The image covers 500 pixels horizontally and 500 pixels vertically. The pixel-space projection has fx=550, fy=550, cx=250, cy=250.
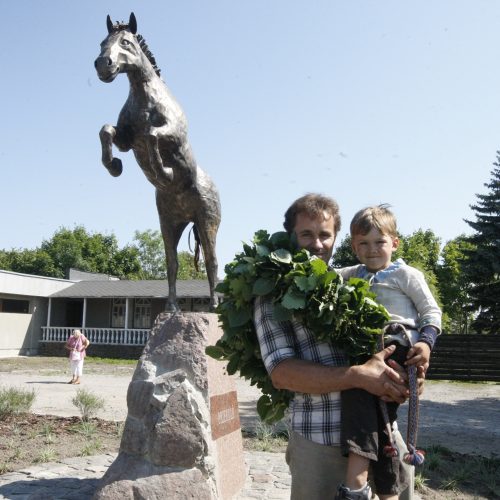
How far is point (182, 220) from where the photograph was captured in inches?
231

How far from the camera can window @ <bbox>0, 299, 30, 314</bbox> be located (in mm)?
28281

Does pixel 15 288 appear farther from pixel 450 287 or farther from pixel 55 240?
pixel 55 240

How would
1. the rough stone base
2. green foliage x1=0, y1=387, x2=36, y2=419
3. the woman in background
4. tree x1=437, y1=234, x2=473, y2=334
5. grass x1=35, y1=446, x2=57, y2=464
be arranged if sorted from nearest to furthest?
the rough stone base < grass x1=35, y1=446, x2=57, y2=464 < green foliage x1=0, y1=387, x2=36, y2=419 < the woman in background < tree x1=437, y1=234, x2=473, y2=334

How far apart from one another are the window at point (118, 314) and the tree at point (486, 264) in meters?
17.6

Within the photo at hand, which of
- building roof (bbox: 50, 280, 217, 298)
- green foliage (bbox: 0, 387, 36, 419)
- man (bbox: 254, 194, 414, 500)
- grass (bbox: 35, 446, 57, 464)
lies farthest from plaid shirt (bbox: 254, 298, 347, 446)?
building roof (bbox: 50, 280, 217, 298)

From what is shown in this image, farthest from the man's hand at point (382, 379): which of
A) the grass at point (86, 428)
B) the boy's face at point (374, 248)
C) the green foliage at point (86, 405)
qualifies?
the green foliage at point (86, 405)

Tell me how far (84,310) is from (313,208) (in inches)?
1091

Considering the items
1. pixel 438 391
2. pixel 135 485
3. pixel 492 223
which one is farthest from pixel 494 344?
pixel 135 485

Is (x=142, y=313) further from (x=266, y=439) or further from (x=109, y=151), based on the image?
(x=109, y=151)

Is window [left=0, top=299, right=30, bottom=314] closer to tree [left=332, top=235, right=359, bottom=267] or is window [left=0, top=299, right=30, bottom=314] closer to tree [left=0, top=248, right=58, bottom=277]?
tree [left=332, top=235, right=359, bottom=267]

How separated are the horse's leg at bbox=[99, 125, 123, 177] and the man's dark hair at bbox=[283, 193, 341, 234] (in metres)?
3.05

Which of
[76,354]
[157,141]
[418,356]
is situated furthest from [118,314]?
[418,356]

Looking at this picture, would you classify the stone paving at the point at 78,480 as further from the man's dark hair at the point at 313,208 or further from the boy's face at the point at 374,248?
the man's dark hair at the point at 313,208

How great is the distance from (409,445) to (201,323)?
2.92 meters
